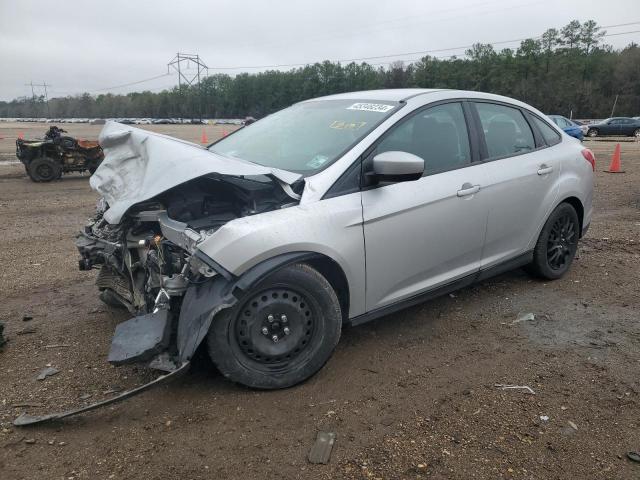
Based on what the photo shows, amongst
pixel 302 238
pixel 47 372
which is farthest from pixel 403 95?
pixel 47 372

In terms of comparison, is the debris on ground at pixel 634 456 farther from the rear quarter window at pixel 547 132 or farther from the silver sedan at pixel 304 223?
the rear quarter window at pixel 547 132

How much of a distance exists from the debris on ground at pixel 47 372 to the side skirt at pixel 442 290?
1.91 metres

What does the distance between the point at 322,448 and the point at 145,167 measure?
2.12 m

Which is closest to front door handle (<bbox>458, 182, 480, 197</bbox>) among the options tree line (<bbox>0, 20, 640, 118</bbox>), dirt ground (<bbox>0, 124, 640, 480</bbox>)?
dirt ground (<bbox>0, 124, 640, 480</bbox>)

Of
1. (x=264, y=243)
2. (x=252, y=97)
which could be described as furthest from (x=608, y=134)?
(x=252, y=97)

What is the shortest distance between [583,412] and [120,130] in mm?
3674

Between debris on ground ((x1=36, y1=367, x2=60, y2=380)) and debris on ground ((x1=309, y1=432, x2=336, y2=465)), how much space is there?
5.97 feet

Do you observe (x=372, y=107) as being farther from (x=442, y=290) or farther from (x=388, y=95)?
(x=442, y=290)

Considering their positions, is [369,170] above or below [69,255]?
above

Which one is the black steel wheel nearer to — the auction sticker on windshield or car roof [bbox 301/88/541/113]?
car roof [bbox 301/88/541/113]

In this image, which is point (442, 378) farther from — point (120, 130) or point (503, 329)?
point (120, 130)

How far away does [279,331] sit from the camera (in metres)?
2.98

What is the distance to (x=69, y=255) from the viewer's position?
6.03 m

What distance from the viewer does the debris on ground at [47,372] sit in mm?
3235
